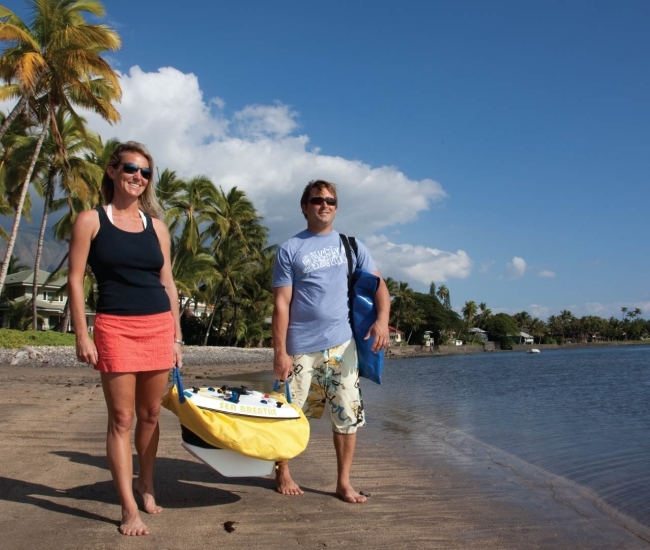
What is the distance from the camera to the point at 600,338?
14138 cm

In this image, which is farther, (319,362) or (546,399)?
(546,399)

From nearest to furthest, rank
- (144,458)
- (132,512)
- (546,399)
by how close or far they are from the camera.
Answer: (132,512) < (144,458) < (546,399)

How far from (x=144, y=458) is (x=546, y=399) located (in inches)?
497

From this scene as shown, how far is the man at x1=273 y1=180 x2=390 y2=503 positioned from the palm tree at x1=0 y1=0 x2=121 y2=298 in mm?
15382

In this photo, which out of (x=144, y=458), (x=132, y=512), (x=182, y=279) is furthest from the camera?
(x=182, y=279)

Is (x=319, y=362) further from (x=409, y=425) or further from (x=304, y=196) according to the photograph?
(x=409, y=425)

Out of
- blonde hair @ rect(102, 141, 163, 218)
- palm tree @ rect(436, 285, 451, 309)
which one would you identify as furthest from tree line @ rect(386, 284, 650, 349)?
blonde hair @ rect(102, 141, 163, 218)

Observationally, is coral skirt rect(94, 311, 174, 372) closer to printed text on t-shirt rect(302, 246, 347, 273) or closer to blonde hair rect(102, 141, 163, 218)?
blonde hair rect(102, 141, 163, 218)

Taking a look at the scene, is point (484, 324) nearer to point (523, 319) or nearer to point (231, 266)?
point (523, 319)

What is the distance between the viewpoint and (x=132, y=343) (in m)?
2.93

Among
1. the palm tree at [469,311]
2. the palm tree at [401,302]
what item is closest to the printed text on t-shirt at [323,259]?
the palm tree at [401,302]

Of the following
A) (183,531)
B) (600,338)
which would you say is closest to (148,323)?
(183,531)

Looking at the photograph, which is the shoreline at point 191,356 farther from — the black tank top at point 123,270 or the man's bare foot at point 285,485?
the black tank top at point 123,270

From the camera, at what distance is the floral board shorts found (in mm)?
3645
